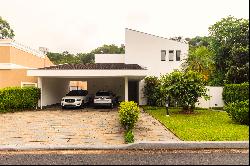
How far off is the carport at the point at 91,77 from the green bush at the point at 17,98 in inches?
43.4

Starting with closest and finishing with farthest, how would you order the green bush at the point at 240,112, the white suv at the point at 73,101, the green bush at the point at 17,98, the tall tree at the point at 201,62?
the green bush at the point at 240,112 < the green bush at the point at 17,98 < the white suv at the point at 73,101 < the tall tree at the point at 201,62

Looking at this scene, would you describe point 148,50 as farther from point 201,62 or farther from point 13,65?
point 13,65

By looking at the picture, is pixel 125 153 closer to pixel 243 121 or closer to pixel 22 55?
pixel 243 121

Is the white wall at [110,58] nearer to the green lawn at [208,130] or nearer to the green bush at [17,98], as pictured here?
the green bush at [17,98]

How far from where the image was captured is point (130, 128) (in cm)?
1652

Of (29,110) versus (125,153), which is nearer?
(125,153)

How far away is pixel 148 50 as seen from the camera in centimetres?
3366

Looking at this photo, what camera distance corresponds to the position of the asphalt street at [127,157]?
10.6m

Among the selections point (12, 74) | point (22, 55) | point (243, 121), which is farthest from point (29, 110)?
point (243, 121)

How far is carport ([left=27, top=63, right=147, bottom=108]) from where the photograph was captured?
27095mm

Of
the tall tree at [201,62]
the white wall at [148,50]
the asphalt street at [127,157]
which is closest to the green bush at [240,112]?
the asphalt street at [127,157]

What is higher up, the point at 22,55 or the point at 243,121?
the point at 22,55

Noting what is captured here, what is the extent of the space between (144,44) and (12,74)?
40.7ft

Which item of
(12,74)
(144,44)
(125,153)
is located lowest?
(125,153)
